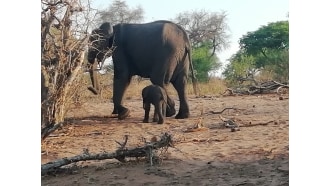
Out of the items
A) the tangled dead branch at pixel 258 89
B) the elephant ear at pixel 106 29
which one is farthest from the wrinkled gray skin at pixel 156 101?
the elephant ear at pixel 106 29

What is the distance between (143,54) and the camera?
5090 mm

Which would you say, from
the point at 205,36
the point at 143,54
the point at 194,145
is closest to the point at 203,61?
the point at 205,36

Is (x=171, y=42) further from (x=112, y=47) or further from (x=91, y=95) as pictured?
(x=91, y=95)

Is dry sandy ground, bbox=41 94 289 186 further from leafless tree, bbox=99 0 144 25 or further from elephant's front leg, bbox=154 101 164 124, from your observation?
leafless tree, bbox=99 0 144 25

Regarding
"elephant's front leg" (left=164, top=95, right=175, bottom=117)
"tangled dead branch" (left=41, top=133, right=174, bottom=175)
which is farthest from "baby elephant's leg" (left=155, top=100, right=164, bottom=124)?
"tangled dead branch" (left=41, top=133, right=174, bottom=175)

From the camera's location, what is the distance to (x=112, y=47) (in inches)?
196

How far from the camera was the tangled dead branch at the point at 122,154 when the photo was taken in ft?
11.2

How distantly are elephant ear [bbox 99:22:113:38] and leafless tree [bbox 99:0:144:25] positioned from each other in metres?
0.06

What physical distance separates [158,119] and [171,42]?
860mm

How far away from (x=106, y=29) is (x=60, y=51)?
704 millimetres

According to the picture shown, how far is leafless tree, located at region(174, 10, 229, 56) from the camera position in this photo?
381 cm

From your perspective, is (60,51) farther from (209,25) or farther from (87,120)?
(209,25)
